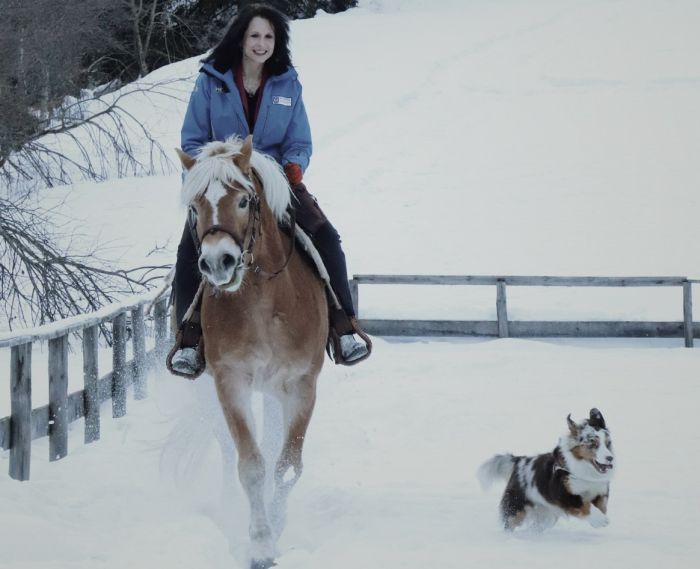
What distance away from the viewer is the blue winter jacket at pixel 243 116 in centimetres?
575

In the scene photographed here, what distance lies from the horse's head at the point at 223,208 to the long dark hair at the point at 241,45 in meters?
1.14

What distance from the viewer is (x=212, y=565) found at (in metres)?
4.53

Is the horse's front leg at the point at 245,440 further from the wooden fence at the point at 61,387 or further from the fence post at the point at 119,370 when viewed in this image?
the fence post at the point at 119,370

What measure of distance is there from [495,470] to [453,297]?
1059 cm

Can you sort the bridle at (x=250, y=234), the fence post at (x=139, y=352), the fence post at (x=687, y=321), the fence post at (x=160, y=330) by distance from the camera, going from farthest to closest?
the fence post at (x=687, y=321)
the fence post at (x=160, y=330)
the fence post at (x=139, y=352)
the bridle at (x=250, y=234)

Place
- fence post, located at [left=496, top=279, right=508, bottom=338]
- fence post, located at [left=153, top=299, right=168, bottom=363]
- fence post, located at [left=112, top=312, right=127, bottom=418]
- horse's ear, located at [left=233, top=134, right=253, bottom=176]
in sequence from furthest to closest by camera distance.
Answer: fence post, located at [left=496, top=279, right=508, bottom=338], fence post, located at [left=153, top=299, right=168, bottom=363], fence post, located at [left=112, top=312, right=127, bottom=418], horse's ear, located at [left=233, top=134, right=253, bottom=176]

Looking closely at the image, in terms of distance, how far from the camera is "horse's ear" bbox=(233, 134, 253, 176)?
4.78 metres

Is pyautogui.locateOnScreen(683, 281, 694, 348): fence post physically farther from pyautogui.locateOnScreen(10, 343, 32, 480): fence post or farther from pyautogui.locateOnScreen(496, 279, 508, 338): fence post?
pyautogui.locateOnScreen(10, 343, 32, 480): fence post

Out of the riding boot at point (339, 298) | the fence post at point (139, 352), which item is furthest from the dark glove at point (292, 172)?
the fence post at point (139, 352)

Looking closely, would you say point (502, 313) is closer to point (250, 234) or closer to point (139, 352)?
point (139, 352)

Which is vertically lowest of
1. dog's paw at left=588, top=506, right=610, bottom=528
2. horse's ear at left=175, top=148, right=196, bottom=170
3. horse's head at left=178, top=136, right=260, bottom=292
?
dog's paw at left=588, top=506, right=610, bottom=528

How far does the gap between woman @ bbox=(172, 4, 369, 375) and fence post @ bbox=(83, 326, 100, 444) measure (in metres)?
2.30

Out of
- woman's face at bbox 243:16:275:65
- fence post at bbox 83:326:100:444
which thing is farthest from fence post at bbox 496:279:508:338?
woman's face at bbox 243:16:275:65

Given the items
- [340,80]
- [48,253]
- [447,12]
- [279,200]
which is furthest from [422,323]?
[447,12]
